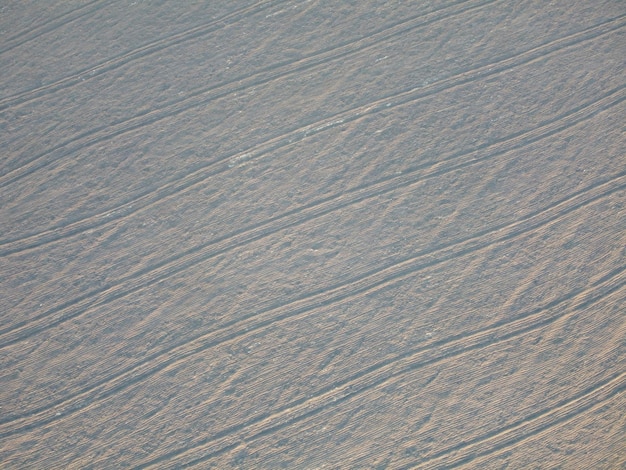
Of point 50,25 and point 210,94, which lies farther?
point 50,25

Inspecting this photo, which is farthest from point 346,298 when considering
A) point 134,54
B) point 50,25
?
point 50,25

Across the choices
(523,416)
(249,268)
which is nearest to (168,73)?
(249,268)

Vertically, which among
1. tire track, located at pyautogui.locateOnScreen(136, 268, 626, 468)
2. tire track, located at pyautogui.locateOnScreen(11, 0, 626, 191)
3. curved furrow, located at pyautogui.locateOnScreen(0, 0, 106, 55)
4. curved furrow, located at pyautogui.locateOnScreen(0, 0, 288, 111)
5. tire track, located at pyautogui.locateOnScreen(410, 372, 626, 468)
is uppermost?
curved furrow, located at pyautogui.locateOnScreen(0, 0, 106, 55)

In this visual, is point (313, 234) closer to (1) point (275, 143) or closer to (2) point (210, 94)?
(1) point (275, 143)

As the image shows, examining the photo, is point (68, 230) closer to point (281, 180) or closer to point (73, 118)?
point (73, 118)

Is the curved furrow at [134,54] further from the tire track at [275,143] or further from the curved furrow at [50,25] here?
the tire track at [275,143]

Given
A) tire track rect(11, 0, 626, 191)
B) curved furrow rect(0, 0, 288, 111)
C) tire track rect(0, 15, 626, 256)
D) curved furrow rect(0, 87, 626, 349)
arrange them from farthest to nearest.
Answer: curved furrow rect(0, 0, 288, 111)
tire track rect(11, 0, 626, 191)
tire track rect(0, 15, 626, 256)
curved furrow rect(0, 87, 626, 349)

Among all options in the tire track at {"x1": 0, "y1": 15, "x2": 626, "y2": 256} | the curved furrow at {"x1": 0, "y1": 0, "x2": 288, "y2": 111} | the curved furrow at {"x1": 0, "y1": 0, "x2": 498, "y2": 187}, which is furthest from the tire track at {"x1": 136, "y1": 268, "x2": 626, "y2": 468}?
the curved furrow at {"x1": 0, "y1": 0, "x2": 288, "y2": 111}

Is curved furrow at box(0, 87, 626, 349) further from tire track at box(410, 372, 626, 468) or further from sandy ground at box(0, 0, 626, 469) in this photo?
tire track at box(410, 372, 626, 468)
